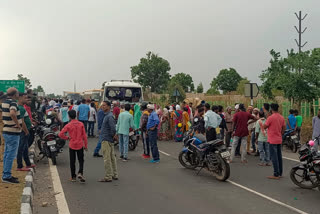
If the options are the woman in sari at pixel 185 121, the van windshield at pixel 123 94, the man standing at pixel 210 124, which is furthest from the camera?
the van windshield at pixel 123 94

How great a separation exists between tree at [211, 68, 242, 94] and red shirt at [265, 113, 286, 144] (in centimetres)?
8437

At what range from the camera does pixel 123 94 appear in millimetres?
21891

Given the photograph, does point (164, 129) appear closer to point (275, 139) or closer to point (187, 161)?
point (187, 161)

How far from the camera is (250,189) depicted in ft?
25.3

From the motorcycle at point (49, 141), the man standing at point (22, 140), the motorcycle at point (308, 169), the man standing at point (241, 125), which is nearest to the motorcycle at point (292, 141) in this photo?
the man standing at point (241, 125)

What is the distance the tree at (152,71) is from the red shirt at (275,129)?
42.4 meters

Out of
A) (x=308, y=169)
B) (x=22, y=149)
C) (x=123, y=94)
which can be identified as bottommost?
(x=308, y=169)

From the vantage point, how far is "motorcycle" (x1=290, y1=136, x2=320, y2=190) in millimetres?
7519

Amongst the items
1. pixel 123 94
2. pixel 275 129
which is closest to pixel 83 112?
pixel 123 94

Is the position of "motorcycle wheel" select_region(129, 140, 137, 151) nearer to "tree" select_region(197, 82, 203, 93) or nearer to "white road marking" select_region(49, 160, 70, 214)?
"white road marking" select_region(49, 160, 70, 214)

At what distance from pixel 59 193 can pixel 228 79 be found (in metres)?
88.7

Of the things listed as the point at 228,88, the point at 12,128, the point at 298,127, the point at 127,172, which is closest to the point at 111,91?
the point at 298,127

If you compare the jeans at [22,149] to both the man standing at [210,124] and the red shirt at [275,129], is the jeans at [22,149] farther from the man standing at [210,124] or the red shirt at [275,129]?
the red shirt at [275,129]

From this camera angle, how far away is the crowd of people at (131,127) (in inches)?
301
